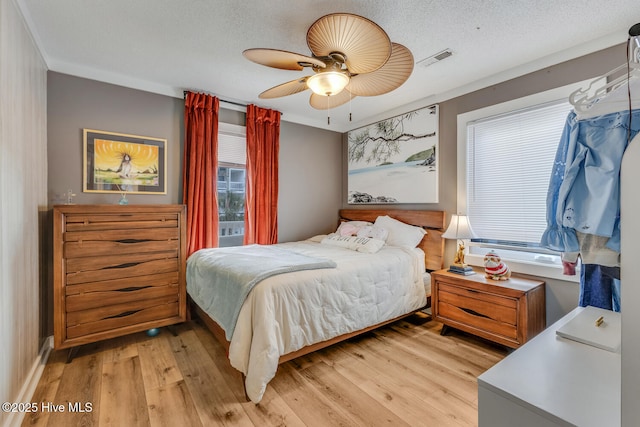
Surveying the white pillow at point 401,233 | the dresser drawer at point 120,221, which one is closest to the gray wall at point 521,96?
the white pillow at point 401,233

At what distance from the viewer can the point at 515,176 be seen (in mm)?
2525

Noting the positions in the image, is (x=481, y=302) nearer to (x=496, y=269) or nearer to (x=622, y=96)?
(x=496, y=269)

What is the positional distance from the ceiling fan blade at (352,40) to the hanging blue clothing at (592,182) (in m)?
0.98

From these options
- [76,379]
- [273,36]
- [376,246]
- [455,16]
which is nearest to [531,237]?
[376,246]

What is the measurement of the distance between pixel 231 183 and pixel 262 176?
0.39m

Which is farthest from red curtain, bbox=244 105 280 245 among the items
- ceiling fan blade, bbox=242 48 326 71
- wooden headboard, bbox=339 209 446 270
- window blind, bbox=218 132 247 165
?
ceiling fan blade, bbox=242 48 326 71

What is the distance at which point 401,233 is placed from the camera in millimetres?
3223

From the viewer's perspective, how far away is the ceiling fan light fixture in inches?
68.3

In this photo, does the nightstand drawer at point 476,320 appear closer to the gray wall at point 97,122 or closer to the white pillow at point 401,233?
the white pillow at point 401,233

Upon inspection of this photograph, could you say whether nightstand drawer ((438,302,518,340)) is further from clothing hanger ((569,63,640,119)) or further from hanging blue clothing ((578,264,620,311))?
clothing hanger ((569,63,640,119))

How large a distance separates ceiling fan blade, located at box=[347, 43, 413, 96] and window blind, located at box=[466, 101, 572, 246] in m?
1.29

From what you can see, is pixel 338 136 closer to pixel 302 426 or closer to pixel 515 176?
pixel 515 176

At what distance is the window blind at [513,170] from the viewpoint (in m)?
2.34

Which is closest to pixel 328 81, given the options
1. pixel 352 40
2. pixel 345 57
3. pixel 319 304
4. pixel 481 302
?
pixel 345 57
